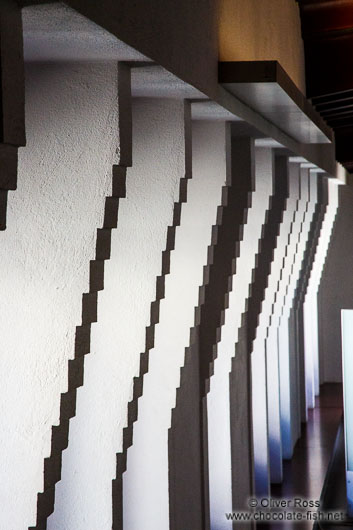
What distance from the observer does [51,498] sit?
2.03 m

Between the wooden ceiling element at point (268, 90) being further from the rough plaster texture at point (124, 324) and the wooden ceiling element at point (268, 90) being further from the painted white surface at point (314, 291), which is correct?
the painted white surface at point (314, 291)

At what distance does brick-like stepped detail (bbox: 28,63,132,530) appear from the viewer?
78.0 inches

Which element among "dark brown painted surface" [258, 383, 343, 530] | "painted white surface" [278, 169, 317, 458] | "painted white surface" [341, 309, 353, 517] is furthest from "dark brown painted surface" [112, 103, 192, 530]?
"painted white surface" [278, 169, 317, 458]

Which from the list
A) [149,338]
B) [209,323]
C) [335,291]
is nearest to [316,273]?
[335,291]

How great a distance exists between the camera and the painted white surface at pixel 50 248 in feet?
6.46

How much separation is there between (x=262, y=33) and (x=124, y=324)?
181 cm

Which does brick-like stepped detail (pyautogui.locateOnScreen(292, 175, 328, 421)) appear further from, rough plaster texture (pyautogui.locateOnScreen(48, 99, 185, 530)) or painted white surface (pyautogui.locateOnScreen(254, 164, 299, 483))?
rough plaster texture (pyautogui.locateOnScreen(48, 99, 185, 530))

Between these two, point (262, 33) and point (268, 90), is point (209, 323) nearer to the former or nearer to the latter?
point (262, 33)

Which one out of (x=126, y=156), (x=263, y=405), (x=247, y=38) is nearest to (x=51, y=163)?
(x=126, y=156)

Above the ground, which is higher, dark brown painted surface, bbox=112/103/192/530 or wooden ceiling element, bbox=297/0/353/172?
wooden ceiling element, bbox=297/0/353/172

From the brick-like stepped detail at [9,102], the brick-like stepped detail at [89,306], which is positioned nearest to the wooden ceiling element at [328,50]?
the brick-like stepped detail at [89,306]

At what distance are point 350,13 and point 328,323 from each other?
7.16 meters

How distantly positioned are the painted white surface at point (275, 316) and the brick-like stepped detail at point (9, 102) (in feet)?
13.4

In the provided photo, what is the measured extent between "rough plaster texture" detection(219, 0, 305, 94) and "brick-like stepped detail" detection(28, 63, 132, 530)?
101 cm
